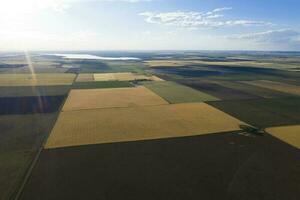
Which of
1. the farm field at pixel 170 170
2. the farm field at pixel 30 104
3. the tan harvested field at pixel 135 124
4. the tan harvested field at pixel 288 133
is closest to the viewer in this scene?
the farm field at pixel 170 170

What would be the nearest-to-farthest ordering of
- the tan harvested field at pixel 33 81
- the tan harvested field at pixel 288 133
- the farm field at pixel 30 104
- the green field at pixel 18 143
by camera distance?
the green field at pixel 18 143 → the tan harvested field at pixel 288 133 → the farm field at pixel 30 104 → the tan harvested field at pixel 33 81

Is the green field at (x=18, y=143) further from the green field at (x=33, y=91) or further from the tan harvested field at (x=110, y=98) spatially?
the green field at (x=33, y=91)

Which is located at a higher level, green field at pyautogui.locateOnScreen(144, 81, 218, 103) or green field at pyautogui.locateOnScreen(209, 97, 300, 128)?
green field at pyautogui.locateOnScreen(209, 97, 300, 128)

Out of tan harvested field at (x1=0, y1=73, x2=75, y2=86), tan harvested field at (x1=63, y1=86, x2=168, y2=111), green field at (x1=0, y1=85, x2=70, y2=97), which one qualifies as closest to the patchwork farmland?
tan harvested field at (x1=63, y1=86, x2=168, y2=111)

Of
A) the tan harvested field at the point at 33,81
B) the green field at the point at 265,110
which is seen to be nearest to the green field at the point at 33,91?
the tan harvested field at the point at 33,81

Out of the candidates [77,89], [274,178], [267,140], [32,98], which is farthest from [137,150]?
[77,89]

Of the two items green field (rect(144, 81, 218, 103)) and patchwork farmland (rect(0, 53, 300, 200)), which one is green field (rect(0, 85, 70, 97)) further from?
green field (rect(144, 81, 218, 103))
